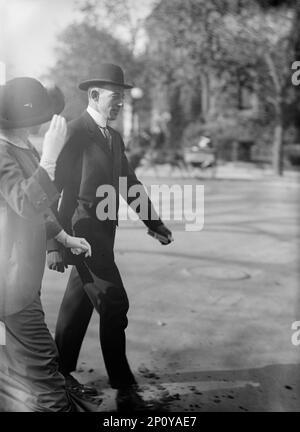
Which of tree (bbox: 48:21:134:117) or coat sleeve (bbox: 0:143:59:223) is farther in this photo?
tree (bbox: 48:21:134:117)

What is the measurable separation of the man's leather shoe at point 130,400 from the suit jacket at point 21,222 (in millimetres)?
A: 1029

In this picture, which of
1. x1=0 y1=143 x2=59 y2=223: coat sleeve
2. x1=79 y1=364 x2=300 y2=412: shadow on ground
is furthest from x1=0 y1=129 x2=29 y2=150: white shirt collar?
x1=79 y1=364 x2=300 y2=412: shadow on ground

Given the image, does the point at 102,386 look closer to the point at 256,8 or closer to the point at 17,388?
the point at 17,388

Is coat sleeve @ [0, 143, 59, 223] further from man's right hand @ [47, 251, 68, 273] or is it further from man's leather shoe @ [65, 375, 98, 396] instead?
man's leather shoe @ [65, 375, 98, 396]

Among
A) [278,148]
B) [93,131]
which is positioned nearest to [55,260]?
[93,131]

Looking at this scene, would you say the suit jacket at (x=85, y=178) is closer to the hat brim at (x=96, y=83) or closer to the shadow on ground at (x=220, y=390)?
the hat brim at (x=96, y=83)

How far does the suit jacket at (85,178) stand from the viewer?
3.19 meters

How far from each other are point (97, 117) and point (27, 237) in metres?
0.75

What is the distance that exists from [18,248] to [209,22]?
18.1 metres

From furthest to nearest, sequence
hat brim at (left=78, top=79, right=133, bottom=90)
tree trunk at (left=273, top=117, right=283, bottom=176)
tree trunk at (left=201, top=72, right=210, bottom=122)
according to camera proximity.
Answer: tree trunk at (left=201, top=72, right=210, bottom=122), tree trunk at (left=273, top=117, right=283, bottom=176), hat brim at (left=78, top=79, right=133, bottom=90)

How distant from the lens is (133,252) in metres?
8.62

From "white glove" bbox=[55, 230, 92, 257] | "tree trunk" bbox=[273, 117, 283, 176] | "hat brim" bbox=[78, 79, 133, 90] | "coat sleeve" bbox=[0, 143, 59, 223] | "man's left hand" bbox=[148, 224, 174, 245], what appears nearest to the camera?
"coat sleeve" bbox=[0, 143, 59, 223]

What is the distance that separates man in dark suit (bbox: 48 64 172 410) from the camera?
10.5 ft

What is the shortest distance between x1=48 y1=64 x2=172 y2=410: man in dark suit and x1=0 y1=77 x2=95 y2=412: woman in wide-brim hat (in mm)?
165
